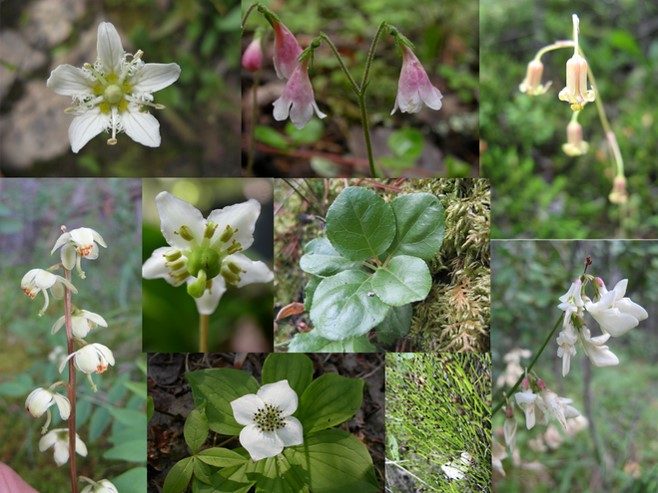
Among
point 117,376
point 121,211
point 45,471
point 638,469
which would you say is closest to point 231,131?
point 121,211

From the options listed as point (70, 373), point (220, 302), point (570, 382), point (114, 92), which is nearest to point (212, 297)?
point (220, 302)

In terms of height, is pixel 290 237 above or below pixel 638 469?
above

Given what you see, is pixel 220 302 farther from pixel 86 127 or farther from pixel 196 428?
pixel 86 127

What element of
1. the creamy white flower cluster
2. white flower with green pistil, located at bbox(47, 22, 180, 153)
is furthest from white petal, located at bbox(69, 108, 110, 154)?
the creamy white flower cluster

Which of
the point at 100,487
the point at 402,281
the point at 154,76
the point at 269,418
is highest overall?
the point at 154,76

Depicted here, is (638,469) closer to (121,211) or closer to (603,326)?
(603,326)
